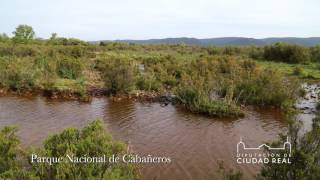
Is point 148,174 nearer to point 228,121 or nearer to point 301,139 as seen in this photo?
point 301,139

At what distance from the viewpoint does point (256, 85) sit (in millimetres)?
17609

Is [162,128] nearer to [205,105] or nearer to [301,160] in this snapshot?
[205,105]

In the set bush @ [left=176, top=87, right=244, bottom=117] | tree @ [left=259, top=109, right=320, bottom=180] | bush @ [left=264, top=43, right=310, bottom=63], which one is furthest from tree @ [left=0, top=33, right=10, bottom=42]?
tree @ [left=259, top=109, right=320, bottom=180]

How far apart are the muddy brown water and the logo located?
247 millimetres

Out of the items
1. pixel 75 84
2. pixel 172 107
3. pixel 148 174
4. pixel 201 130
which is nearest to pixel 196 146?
pixel 201 130

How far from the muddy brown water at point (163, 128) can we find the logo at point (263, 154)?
0.25m

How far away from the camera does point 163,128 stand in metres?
13.4

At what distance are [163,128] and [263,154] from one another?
404cm

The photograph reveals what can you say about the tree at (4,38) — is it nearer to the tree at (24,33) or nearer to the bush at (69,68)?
the tree at (24,33)

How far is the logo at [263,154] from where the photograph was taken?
7076 millimetres

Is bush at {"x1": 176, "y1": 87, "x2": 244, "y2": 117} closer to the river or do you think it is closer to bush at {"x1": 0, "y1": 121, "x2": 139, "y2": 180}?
the river

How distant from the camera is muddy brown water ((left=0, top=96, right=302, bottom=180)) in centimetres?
989

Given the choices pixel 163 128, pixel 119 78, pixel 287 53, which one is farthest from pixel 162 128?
pixel 287 53

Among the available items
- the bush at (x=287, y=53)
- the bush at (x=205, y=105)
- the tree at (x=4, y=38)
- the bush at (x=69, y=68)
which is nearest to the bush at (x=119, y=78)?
the bush at (x=205, y=105)
